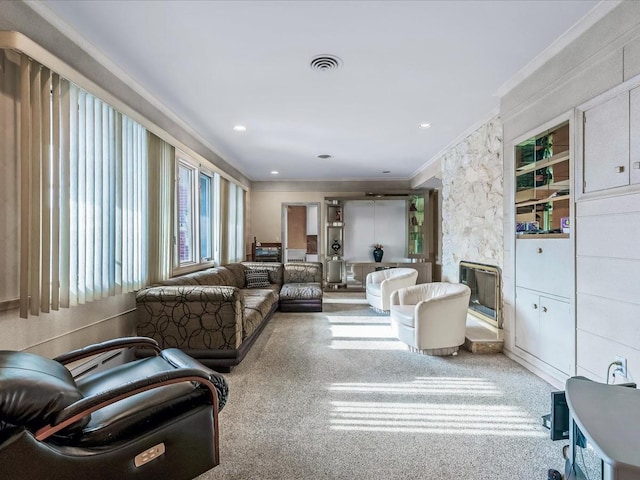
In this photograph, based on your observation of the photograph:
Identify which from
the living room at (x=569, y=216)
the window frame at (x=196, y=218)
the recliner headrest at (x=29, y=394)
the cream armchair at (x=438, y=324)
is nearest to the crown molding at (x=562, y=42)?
the living room at (x=569, y=216)

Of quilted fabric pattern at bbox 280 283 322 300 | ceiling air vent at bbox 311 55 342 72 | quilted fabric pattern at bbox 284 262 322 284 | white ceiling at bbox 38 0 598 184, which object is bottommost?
quilted fabric pattern at bbox 280 283 322 300

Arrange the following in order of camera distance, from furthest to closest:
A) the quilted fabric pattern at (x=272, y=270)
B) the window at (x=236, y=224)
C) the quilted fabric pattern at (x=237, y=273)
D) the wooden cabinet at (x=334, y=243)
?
1. the wooden cabinet at (x=334, y=243)
2. the window at (x=236, y=224)
3. the quilted fabric pattern at (x=272, y=270)
4. the quilted fabric pattern at (x=237, y=273)

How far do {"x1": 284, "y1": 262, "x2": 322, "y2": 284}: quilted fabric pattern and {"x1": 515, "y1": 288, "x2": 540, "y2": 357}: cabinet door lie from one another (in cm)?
359

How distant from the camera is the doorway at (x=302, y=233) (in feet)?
28.5

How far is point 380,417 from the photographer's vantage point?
7.60 feet

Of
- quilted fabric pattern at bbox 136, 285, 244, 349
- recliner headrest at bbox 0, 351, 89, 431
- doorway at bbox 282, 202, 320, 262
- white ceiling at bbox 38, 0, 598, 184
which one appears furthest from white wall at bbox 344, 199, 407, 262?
recliner headrest at bbox 0, 351, 89, 431

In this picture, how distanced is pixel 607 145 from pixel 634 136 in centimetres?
20

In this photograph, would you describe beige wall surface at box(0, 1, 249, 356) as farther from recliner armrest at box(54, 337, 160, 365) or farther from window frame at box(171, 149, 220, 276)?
window frame at box(171, 149, 220, 276)

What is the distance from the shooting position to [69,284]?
2.27 m

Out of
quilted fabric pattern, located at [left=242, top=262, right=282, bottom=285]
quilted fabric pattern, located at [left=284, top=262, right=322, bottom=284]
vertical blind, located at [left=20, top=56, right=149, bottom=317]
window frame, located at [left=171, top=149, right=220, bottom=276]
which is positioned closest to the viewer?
vertical blind, located at [left=20, top=56, right=149, bottom=317]

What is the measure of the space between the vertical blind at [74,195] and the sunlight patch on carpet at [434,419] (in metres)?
2.04

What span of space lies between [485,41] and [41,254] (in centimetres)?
331

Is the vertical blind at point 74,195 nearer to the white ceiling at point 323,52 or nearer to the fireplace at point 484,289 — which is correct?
the white ceiling at point 323,52

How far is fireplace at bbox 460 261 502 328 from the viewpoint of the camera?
3727mm
